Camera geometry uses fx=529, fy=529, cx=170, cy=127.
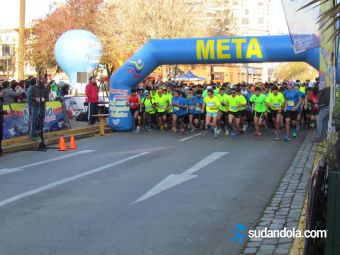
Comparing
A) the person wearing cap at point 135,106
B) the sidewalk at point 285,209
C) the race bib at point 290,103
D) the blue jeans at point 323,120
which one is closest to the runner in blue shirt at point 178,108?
the person wearing cap at point 135,106

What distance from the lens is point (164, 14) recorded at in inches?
1462

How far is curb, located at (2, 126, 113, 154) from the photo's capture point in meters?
14.1

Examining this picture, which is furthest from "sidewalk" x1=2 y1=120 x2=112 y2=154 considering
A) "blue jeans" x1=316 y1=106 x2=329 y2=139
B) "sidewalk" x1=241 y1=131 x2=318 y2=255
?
"blue jeans" x1=316 y1=106 x2=329 y2=139

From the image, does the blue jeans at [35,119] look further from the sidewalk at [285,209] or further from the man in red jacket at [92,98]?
the sidewalk at [285,209]

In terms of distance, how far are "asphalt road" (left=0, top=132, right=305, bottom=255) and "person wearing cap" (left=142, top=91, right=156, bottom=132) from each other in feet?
18.0

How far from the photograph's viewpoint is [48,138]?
1634 centimetres

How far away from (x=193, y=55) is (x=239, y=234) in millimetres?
12583

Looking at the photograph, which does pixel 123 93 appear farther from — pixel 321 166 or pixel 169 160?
pixel 321 166

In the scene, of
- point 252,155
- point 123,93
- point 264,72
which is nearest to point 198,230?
point 252,155

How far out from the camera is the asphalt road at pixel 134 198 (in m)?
5.63

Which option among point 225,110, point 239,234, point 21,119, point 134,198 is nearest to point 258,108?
point 225,110

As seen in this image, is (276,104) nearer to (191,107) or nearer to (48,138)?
(191,107)

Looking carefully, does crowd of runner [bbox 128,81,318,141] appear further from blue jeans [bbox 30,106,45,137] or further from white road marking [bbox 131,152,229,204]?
white road marking [bbox 131,152,229,204]

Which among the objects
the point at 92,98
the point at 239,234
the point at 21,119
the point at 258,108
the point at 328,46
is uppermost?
the point at 328,46
